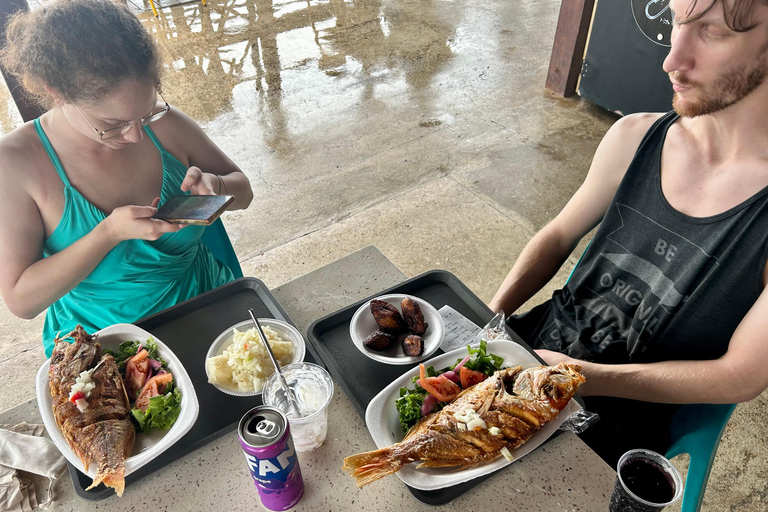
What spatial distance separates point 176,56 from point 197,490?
576cm

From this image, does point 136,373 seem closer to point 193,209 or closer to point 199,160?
point 193,209

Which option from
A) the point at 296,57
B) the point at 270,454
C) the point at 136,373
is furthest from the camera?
the point at 296,57

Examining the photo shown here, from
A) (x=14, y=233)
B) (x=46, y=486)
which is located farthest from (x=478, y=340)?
(x=14, y=233)

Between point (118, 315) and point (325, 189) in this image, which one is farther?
point (325, 189)

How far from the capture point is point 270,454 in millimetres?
891

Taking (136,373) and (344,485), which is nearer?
(344,485)

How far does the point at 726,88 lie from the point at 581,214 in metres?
0.57

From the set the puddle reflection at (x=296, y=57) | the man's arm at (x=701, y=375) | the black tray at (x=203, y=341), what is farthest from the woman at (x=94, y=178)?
the puddle reflection at (x=296, y=57)

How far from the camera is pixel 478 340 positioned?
4.42 feet

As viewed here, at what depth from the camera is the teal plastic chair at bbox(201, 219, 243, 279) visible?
1866 mm

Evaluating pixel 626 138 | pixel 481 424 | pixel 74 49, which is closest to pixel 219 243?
pixel 74 49

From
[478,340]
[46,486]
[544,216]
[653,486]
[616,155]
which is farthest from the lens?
[544,216]

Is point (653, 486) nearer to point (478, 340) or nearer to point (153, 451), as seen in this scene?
point (478, 340)

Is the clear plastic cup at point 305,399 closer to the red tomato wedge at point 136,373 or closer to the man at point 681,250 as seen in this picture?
the red tomato wedge at point 136,373
